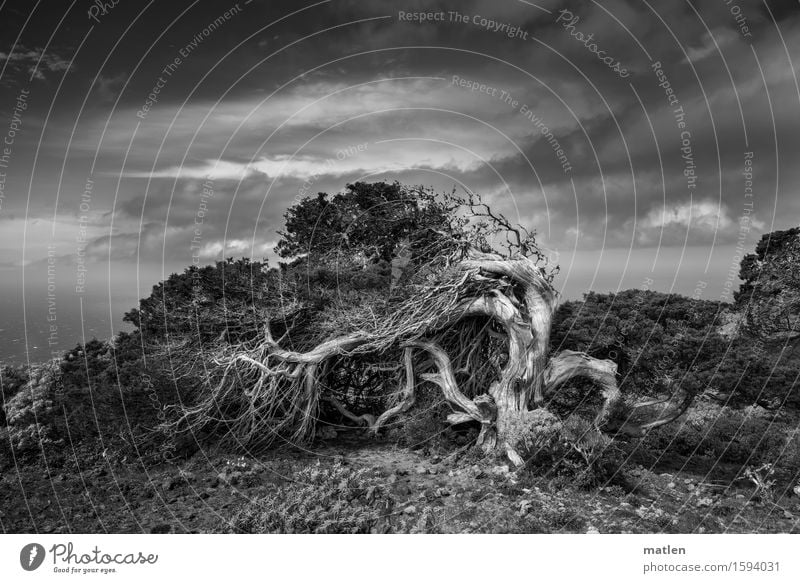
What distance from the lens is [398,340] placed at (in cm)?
1409

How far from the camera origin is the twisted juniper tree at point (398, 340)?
42.5ft

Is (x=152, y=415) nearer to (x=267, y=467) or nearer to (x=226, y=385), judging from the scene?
(x=226, y=385)

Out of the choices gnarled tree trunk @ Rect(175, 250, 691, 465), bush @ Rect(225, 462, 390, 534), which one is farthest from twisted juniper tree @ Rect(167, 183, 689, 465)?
bush @ Rect(225, 462, 390, 534)

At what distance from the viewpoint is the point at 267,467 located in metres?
12.3

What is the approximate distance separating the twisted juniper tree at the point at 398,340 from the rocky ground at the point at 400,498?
1203 mm

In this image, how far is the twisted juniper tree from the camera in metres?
12.9

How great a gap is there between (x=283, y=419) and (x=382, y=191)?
23.3ft

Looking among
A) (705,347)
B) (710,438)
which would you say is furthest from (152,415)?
(710,438)

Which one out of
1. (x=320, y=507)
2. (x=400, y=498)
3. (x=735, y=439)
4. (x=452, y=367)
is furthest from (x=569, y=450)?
(x=735, y=439)

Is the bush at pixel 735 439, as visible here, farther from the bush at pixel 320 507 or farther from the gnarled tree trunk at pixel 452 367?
the bush at pixel 320 507

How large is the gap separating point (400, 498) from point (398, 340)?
4575mm

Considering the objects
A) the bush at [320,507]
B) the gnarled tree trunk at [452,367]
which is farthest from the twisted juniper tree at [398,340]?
the bush at [320,507]

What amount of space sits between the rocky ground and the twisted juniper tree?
120cm
